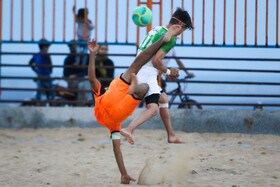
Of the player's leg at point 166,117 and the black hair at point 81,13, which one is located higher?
the black hair at point 81,13

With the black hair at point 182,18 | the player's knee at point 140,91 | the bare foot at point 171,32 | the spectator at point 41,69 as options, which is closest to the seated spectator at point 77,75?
the spectator at point 41,69

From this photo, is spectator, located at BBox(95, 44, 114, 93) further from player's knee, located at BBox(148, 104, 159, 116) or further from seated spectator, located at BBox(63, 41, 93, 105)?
player's knee, located at BBox(148, 104, 159, 116)

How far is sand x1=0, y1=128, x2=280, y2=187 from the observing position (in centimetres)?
413

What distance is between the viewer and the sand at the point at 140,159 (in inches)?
163

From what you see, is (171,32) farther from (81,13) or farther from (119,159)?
(81,13)

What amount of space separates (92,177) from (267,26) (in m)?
4.68

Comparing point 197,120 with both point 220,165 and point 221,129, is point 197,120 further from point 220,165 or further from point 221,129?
point 220,165

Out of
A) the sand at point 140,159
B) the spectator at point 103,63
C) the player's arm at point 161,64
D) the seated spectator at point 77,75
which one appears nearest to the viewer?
the sand at point 140,159

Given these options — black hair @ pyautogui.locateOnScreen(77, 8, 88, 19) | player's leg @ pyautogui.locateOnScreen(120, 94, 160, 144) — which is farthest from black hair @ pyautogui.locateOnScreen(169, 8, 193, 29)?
black hair @ pyautogui.locateOnScreen(77, 8, 88, 19)

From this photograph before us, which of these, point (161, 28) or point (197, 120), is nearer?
point (161, 28)

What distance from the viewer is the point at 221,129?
7609mm

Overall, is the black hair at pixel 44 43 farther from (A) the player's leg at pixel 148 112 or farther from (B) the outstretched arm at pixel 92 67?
(B) the outstretched arm at pixel 92 67

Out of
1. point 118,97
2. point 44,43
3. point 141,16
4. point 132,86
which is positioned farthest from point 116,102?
point 44,43

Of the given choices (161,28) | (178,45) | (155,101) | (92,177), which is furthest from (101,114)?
(178,45)
